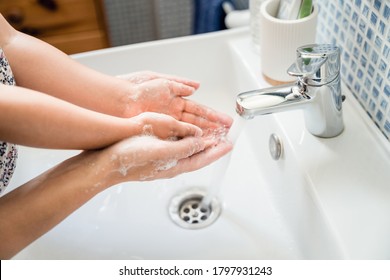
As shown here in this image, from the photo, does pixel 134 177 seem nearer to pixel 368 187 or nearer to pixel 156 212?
pixel 156 212

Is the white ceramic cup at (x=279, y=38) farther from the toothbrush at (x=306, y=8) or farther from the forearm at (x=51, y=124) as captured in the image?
the forearm at (x=51, y=124)

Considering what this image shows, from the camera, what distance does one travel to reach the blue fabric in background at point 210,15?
3.13ft

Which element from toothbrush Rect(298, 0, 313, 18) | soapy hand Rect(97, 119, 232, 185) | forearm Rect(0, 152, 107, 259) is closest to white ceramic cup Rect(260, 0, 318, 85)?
toothbrush Rect(298, 0, 313, 18)

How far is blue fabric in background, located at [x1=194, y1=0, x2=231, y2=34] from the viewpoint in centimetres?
96

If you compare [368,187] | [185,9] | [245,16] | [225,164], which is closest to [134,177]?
[225,164]

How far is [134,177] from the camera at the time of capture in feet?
1.79

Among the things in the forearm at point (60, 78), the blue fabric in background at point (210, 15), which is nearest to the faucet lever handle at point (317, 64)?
the forearm at point (60, 78)

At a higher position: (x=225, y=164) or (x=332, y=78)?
(x=332, y=78)

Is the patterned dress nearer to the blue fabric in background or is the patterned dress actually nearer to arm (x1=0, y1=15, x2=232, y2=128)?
arm (x1=0, y1=15, x2=232, y2=128)

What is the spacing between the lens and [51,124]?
1.56 ft

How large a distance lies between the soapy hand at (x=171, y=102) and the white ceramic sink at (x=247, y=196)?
0.08 metres

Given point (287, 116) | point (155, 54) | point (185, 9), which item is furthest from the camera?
point (185, 9)

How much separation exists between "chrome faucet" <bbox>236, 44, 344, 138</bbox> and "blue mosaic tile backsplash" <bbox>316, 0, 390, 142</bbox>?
4 cm
